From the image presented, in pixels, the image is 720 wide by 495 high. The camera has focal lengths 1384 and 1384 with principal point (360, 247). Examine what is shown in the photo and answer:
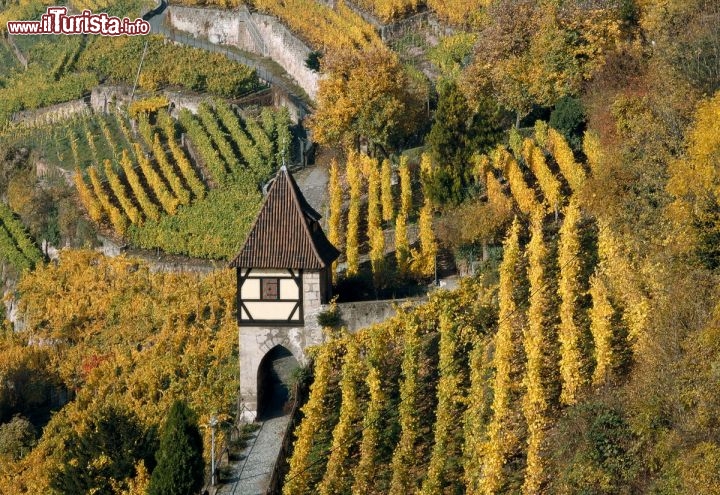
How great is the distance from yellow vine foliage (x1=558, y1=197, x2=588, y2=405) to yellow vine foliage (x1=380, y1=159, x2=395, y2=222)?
310 inches

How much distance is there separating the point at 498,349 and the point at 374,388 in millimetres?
3388

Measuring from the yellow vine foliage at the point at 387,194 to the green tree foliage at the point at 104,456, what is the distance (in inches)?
460

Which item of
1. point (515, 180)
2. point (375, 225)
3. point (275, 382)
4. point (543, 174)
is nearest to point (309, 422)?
point (275, 382)

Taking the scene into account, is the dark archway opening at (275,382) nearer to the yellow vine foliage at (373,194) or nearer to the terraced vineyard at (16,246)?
the yellow vine foliage at (373,194)

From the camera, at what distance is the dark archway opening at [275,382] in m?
35.6

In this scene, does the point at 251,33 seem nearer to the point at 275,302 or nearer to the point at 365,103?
the point at 365,103

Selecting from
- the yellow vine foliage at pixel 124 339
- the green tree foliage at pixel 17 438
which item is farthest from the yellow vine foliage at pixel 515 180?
the green tree foliage at pixel 17 438

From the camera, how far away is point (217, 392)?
37.5m

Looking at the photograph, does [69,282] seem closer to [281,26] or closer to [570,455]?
[281,26]

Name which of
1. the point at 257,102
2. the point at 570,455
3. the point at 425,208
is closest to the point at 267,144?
the point at 257,102

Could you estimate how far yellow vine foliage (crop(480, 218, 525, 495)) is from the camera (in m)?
27.6

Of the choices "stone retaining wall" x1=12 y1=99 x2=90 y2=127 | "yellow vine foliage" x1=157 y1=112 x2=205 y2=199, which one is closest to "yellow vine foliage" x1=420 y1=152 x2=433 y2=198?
"yellow vine foliage" x1=157 y1=112 x2=205 y2=199

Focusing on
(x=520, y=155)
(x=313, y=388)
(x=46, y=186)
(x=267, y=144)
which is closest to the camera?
(x=313, y=388)

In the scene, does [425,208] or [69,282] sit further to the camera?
[69,282]
